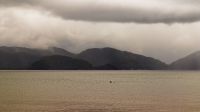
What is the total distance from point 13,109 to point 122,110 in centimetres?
1921

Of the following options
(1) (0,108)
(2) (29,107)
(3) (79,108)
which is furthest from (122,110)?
(1) (0,108)

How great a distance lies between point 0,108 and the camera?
218 ft

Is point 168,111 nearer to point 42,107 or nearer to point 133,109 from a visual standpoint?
point 133,109

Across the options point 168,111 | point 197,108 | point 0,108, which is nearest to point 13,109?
point 0,108

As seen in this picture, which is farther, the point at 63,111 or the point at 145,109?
the point at 145,109

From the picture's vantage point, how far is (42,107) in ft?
222

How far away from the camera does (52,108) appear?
66000 millimetres

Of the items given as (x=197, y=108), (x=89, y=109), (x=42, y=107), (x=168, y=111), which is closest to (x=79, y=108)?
(x=89, y=109)

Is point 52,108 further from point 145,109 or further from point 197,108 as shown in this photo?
point 197,108

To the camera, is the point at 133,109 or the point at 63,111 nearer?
the point at 63,111

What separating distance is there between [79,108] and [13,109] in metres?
11.6

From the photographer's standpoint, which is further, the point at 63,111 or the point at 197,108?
the point at 197,108

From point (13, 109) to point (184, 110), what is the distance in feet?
98.9

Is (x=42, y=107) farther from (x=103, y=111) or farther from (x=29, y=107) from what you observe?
(x=103, y=111)
